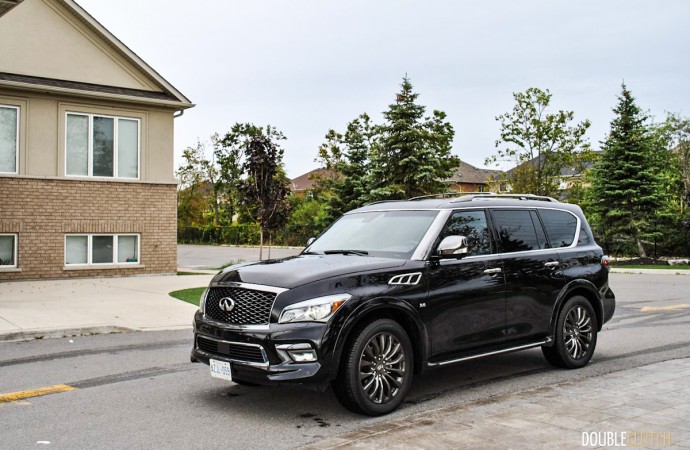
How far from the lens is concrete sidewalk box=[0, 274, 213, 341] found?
10.6 metres

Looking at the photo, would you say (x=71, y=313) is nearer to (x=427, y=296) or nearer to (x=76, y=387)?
(x=76, y=387)

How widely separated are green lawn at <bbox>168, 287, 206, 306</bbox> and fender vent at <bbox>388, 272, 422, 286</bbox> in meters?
8.57

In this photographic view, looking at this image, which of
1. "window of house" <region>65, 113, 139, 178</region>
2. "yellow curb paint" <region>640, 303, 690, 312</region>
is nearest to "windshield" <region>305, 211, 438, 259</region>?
"yellow curb paint" <region>640, 303, 690, 312</region>

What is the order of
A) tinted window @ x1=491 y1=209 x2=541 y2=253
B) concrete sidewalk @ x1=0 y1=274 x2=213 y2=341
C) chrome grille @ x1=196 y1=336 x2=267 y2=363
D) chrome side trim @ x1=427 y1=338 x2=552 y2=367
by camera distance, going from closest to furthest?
chrome grille @ x1=196 y1=336 x2=267 y2=363 < chrome side trim @ x1=427 y1=338 x2=552 y2=367 < tinted window @ x1=491 y1=209 x2=541 y2=253 < concrete sidewalk @ x1=0 y1=274 x2=213 y2=341

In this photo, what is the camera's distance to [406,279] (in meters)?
6.11

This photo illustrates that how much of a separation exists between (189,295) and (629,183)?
89.7ft

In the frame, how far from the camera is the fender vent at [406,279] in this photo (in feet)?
19.7

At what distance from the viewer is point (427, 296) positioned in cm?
621

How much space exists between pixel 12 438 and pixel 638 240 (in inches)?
1349

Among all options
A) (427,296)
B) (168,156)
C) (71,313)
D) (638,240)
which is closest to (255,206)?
(168,156)

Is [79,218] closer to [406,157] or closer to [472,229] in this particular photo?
[472,229]

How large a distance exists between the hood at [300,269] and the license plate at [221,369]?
2.33 ft

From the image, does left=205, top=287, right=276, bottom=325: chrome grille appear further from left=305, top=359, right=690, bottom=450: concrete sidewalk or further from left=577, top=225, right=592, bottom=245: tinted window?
left=577, top=225, right=592, bottom=245: tinted window

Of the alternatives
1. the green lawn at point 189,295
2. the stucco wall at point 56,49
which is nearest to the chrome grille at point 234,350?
the green lawn at point 189,295
